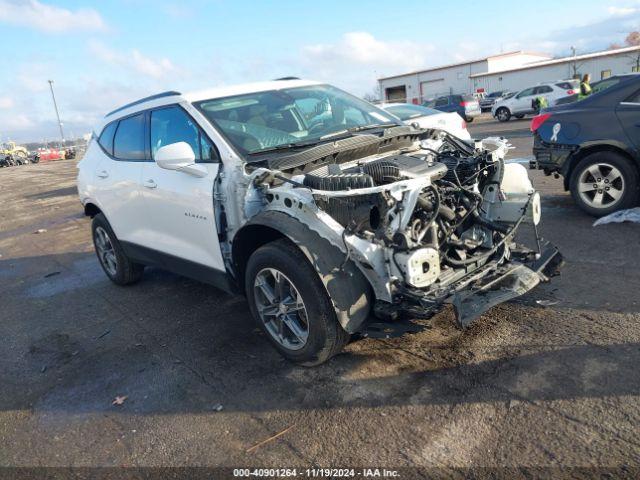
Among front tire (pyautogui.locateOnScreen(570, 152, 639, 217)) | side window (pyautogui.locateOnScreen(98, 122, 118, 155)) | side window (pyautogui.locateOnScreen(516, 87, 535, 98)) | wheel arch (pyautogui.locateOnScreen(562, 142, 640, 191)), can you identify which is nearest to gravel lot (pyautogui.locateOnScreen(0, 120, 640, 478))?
front tire (pyautogui.locateOnScreen(570, 152, 639, 217))

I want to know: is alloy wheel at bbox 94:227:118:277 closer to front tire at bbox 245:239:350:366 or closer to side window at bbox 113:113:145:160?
side window at bbox 113:113:145:160

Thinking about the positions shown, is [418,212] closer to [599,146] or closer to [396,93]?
[599,146]

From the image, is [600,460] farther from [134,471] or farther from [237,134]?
[237,134]

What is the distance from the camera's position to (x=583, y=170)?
6191mm

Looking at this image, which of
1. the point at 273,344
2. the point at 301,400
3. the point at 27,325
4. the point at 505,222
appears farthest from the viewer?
the point at 27,325

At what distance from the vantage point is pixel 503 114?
27.5 m

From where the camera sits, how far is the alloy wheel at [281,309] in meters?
3.47

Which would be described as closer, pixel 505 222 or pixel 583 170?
pixel 505 222

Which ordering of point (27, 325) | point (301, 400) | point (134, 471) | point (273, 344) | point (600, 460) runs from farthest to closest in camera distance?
point (27, 325)
point (273, 344)
point (301, 400)
point (134, 471)
point (600, 460)

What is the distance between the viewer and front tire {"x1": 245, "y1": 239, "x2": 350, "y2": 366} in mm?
3217

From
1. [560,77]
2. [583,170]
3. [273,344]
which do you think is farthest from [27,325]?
[560,77]

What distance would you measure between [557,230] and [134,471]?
17.0 ft

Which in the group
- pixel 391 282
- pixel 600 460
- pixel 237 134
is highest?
pixel 237 134

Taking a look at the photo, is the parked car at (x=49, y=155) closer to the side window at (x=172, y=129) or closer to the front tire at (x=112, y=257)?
the front tire at (x=112, y=257)
